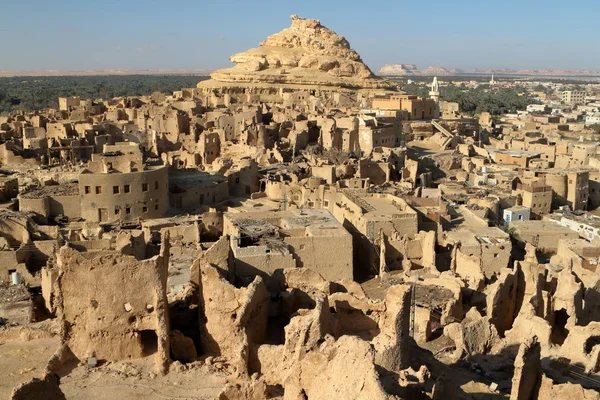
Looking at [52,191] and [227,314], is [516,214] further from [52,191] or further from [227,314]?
[52,191]

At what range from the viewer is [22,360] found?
11.9 metres

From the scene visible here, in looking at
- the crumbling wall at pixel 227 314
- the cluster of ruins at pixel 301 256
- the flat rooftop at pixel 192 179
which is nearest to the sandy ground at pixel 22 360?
the cluster of ruins at pixel 301 256

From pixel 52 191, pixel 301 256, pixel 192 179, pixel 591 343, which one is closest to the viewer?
pixel 591 343

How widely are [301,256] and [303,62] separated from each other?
52153mm

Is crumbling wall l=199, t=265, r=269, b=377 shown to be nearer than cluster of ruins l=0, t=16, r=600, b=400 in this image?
No

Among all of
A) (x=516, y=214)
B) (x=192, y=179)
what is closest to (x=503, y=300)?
(x=516, y=214)

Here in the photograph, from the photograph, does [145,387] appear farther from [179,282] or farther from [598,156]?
[598,156]

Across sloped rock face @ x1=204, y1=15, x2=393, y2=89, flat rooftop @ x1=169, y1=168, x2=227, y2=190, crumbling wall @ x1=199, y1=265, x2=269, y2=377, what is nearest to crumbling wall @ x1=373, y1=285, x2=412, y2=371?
crumbling wall @ x1=199, y1=265, x2=269, y2=377

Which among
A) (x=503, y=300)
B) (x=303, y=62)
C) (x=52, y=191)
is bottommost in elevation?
(x=503, y=300)

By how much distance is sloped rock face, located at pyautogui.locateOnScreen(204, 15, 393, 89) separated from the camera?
6506 cm

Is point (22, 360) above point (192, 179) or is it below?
below

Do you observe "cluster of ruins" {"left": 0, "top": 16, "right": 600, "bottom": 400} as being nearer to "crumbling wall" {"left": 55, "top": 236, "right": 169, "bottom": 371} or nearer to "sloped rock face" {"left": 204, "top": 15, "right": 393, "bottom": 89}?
"crumbling wall" {"left": 55, "top": 236, "right": 169, "bottom": 371}

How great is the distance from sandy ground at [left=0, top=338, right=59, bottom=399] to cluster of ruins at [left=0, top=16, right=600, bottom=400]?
0.54 ft

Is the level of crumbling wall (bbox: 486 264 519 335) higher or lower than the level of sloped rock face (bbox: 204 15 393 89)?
lower
